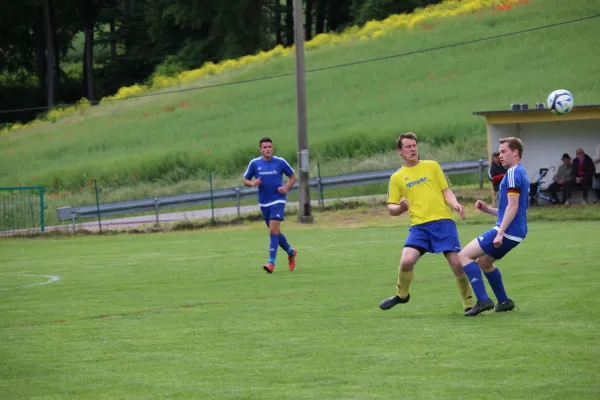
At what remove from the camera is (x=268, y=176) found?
58.6 ft

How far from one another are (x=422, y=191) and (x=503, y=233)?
1027mm

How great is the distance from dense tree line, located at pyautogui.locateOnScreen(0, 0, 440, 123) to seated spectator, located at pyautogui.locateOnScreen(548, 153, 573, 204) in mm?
47925

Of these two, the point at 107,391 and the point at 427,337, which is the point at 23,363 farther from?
the point at 427,337

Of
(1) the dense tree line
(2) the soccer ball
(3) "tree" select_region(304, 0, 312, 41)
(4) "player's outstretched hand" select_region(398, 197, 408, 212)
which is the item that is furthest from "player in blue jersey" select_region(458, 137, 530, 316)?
(3) "tree" select_region(304, 0, 312, 41)

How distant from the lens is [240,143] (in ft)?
174

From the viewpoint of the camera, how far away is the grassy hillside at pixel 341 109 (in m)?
49.2

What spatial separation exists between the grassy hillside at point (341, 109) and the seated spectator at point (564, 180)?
12857 millimetres

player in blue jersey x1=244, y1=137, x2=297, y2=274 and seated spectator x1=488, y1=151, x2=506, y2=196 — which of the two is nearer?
player in blue jersey x1=244, y1=137, x2=297, y2=274

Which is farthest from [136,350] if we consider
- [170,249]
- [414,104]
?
[414,104]

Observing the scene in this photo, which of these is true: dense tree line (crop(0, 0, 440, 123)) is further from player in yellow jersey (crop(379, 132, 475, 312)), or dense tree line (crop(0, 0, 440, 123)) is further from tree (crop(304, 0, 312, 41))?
player in yellow jersey (crop(379, 132, 475, 312))

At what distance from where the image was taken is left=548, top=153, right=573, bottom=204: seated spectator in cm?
2970

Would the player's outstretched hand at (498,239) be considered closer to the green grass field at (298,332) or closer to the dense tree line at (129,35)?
the green grass field at (298,332)

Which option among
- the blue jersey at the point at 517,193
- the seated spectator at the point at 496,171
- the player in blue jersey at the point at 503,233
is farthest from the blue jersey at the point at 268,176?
the seated spectator at the point at 496,171

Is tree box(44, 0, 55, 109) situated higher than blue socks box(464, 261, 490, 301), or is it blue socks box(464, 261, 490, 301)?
tree box(44, 0, 55, 109)
